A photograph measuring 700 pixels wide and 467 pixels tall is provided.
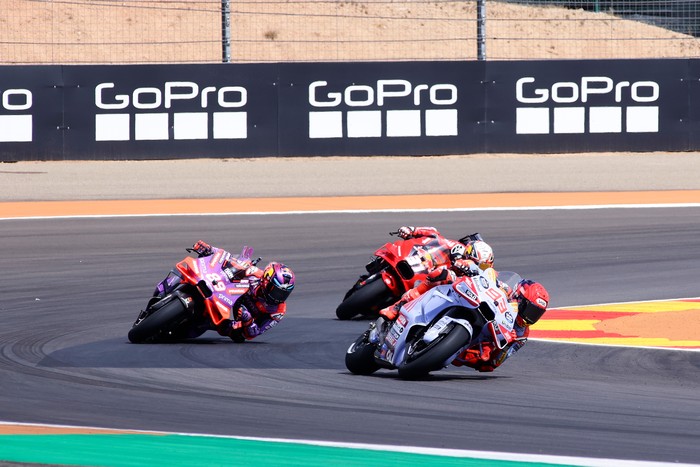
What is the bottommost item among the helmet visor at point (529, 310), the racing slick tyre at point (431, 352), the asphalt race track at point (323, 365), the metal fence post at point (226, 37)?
the asphalt race track at point (323, 365)

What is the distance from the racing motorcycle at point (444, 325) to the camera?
8.25m

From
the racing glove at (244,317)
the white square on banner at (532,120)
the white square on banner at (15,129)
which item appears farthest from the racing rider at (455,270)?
the white square on banner at (15,129)

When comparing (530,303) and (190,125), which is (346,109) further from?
(530,303)

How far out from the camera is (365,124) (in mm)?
23609

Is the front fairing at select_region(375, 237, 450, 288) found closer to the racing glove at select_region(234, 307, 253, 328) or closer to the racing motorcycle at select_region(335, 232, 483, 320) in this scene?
the racing motorcycle at select_region(335, 232, 483, 320)

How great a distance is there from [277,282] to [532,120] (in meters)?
14.9

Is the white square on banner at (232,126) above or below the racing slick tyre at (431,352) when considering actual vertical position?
above

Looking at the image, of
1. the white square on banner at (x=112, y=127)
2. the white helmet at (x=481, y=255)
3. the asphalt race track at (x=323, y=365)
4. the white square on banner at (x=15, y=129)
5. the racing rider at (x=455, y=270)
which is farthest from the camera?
the white square on banner at (x=112, y=127)

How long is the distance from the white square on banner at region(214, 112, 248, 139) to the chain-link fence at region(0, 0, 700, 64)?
808 cm

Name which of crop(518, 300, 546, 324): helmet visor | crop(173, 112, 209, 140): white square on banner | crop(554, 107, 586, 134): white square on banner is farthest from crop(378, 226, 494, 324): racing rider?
crop(554, 107, 586, 134): white square on banner

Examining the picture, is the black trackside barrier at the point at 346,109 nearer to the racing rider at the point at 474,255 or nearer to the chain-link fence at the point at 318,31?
the chain-link fence at the point at 318,31

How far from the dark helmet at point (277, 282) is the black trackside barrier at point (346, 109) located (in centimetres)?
1352

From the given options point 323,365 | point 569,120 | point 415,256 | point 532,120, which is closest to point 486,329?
point 323,365

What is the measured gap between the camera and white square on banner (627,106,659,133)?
24000 mm
